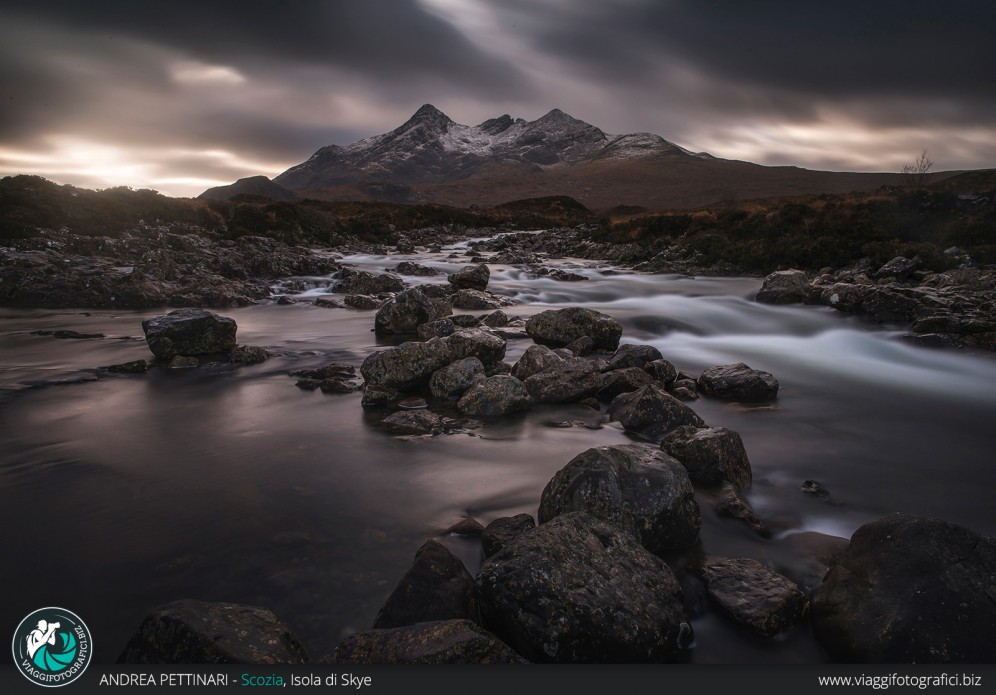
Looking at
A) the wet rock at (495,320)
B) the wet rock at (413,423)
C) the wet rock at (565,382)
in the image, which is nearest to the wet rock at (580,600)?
the wet rock at (413,423)

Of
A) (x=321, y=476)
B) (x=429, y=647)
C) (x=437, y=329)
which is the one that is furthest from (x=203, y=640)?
(x=437, y=329)

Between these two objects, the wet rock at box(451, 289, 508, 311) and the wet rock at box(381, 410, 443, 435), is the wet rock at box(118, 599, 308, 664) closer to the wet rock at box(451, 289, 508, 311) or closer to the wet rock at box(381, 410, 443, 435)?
the wet rock at box(381, 410, 443, 435)

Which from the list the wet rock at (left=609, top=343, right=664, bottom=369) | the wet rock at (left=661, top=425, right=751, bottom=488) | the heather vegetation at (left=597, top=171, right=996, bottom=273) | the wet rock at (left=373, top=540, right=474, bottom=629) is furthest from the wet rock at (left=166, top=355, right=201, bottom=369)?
the heather vegetation at (left=597, top=171, right=996, bottom=273)

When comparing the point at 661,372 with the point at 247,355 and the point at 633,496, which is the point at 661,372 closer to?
the point at 633,496

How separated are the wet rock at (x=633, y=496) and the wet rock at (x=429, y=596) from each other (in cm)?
89

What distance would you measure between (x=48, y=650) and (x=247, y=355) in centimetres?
675

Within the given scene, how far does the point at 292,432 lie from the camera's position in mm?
5723

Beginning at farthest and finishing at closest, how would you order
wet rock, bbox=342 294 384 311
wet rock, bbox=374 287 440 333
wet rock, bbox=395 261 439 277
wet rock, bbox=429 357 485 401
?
wet rock, bbox=395 261 439 277, wet rock, bbox=342 294 384 311, wet rock, bbox=374 287 440 333, wet rock, bbox=429 357 485 401

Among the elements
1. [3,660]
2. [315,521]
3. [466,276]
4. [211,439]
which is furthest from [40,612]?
[466,276]

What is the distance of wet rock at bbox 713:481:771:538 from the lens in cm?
401

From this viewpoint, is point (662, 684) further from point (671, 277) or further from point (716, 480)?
point (671, 277)

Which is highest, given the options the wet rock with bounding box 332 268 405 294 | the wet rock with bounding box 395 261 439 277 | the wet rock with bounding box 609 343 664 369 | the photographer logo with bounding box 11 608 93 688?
the wet rock with bounding box 395 261 439 277

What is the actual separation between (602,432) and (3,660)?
4814mm

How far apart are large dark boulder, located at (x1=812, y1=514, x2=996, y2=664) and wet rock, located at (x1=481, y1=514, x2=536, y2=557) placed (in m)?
1.75
